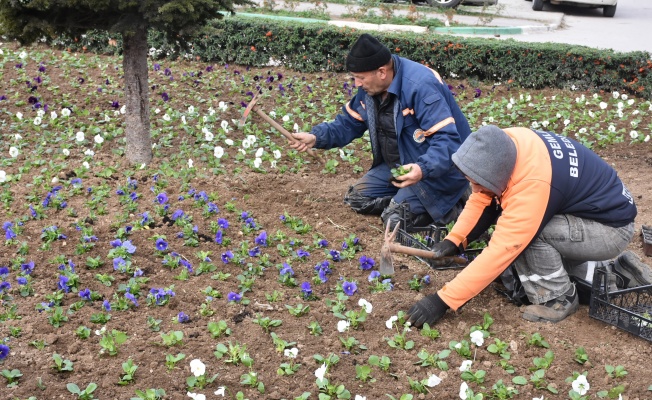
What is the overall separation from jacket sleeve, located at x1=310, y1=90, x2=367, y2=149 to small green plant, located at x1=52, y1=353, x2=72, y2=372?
7.94 ft

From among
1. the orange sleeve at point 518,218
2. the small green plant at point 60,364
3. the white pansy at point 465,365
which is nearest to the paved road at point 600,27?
the orange sleeve at point 518,218

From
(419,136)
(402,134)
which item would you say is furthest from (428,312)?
(402,134)

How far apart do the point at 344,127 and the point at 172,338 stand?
7.52 ft

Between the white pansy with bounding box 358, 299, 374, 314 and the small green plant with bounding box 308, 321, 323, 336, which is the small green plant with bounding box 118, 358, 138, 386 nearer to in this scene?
the small green plant with bounding box 308, 321, 323, 336

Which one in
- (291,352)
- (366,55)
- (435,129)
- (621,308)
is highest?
(366,55)

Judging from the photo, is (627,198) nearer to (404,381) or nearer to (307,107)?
(404,381)

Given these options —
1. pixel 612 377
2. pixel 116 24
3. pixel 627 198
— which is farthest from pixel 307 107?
pixel 612 377

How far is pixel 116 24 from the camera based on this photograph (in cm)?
525

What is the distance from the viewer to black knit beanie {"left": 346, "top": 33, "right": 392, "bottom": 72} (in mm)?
4680

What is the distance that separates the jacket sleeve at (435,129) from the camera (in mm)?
4648

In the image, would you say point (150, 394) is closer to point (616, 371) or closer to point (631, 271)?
point (616, 371)

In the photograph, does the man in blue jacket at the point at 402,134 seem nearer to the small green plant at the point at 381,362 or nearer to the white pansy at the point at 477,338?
the white pansy at the point at 477,338

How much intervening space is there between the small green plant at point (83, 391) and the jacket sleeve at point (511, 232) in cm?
165

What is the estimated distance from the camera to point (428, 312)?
373 cm
